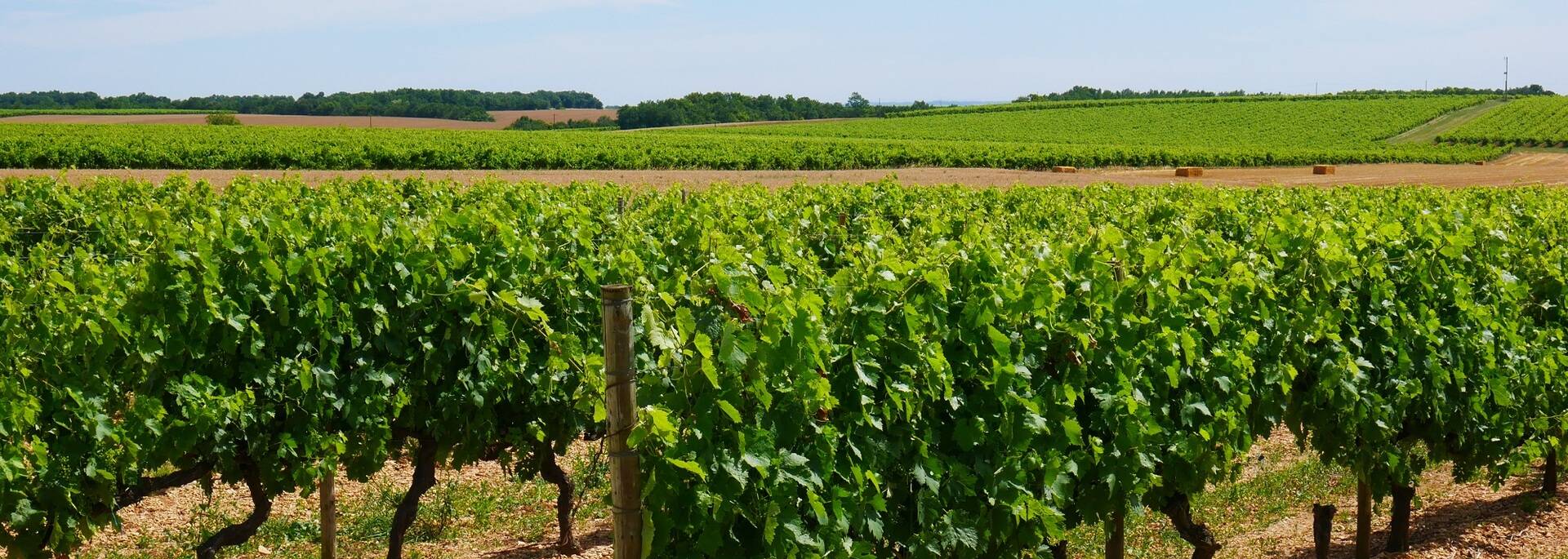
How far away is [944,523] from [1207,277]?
2119 mm

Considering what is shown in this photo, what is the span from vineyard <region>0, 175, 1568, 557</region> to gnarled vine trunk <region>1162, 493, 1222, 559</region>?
0.02 m

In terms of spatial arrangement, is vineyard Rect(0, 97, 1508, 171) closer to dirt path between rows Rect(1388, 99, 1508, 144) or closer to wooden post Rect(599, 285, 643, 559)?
dirt path between rows Rect(1388, 99, 1508, 144)

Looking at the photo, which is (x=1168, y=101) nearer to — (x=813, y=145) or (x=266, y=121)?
(x=813, y=145)

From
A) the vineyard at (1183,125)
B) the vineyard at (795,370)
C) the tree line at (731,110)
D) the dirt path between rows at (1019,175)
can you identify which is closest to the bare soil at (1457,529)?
the vineyard at (795,370)

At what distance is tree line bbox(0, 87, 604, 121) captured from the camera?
10075 centimetres

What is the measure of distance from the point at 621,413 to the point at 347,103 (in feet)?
369

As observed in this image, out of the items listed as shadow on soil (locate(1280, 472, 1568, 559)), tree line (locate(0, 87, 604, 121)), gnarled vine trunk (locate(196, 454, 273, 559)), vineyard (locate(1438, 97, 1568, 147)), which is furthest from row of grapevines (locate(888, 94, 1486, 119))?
gnarled vine trunk (locate(196, 454, 273, 559))

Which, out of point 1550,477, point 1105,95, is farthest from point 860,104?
A: point 1550,477

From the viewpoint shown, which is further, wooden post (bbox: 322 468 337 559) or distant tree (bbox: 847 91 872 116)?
distant tree (bbox: 847 91 872 116)

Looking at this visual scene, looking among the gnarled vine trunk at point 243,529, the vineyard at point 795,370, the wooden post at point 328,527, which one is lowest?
the wooden post at point 328,527

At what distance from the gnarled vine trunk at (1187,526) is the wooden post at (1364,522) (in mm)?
1550

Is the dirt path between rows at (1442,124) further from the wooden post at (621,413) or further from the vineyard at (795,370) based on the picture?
the wooden post at (621,413)

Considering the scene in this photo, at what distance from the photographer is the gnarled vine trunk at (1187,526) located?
19.6 ft

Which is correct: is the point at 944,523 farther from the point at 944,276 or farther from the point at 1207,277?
the point at 1207,277
